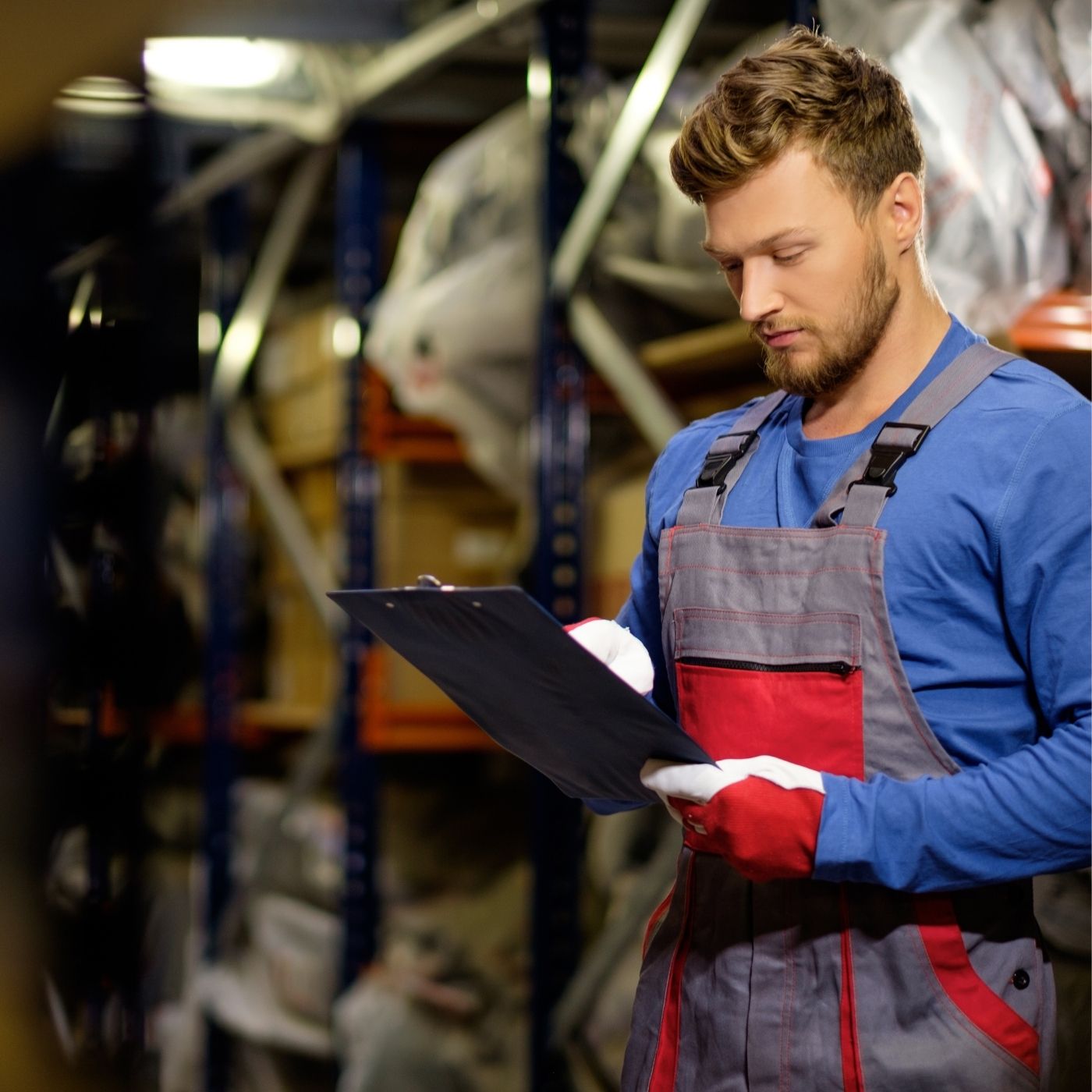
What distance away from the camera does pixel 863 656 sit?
1413 millimetres

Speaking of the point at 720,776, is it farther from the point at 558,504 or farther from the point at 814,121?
the point at 558,504

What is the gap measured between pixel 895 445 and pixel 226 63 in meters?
Result: 3.63

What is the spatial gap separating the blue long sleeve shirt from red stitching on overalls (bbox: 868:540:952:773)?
0.02m

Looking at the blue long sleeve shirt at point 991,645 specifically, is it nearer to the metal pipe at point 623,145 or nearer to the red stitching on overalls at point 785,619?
the red stitching on overalls at point 785,619

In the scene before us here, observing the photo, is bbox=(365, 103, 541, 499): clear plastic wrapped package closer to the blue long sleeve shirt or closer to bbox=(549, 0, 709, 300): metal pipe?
bbox=(549, 0, 709, 300): metal pipe

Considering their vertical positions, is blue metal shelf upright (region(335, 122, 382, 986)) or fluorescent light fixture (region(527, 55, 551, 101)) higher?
fluorescent light fixture (region(527, 55, 551, 101))

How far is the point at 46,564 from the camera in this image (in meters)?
0.75

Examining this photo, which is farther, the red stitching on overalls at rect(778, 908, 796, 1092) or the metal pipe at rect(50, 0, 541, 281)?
the metal pipe at rect(50, 0, 541, 281)

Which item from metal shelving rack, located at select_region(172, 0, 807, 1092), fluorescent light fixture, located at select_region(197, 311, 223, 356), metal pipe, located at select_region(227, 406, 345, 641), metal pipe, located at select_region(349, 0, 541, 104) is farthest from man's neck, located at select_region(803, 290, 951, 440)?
fluorescent light fixture, located at select_region(197, 311, 223, 356)

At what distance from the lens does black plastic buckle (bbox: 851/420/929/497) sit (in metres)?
1.42

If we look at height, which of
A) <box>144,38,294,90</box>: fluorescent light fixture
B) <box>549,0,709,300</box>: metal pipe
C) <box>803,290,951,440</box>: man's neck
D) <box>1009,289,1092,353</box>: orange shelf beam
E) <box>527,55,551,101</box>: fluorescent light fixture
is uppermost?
<box>144,38,294,90</box>: fluorescent light fixture

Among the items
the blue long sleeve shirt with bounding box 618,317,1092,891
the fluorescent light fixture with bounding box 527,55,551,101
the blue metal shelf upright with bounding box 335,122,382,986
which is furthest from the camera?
the blue metal shelf upright with bounding box 335,122,382,986

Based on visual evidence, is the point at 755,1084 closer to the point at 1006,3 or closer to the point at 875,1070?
the point at 875,1070

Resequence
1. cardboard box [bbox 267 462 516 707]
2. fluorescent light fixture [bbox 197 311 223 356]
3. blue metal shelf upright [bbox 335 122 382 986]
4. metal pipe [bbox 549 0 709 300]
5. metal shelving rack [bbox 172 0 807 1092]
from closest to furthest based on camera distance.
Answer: metal pipe [bbox 549 0 709 300], metal shelving rack [bbox 172 0 807 1092], blue metal shelf upright [bbox 335 122 382 986], cardboard box [bbox 267 462 516 707], fluorescent light fixture [bbox 197 311 223 356]
